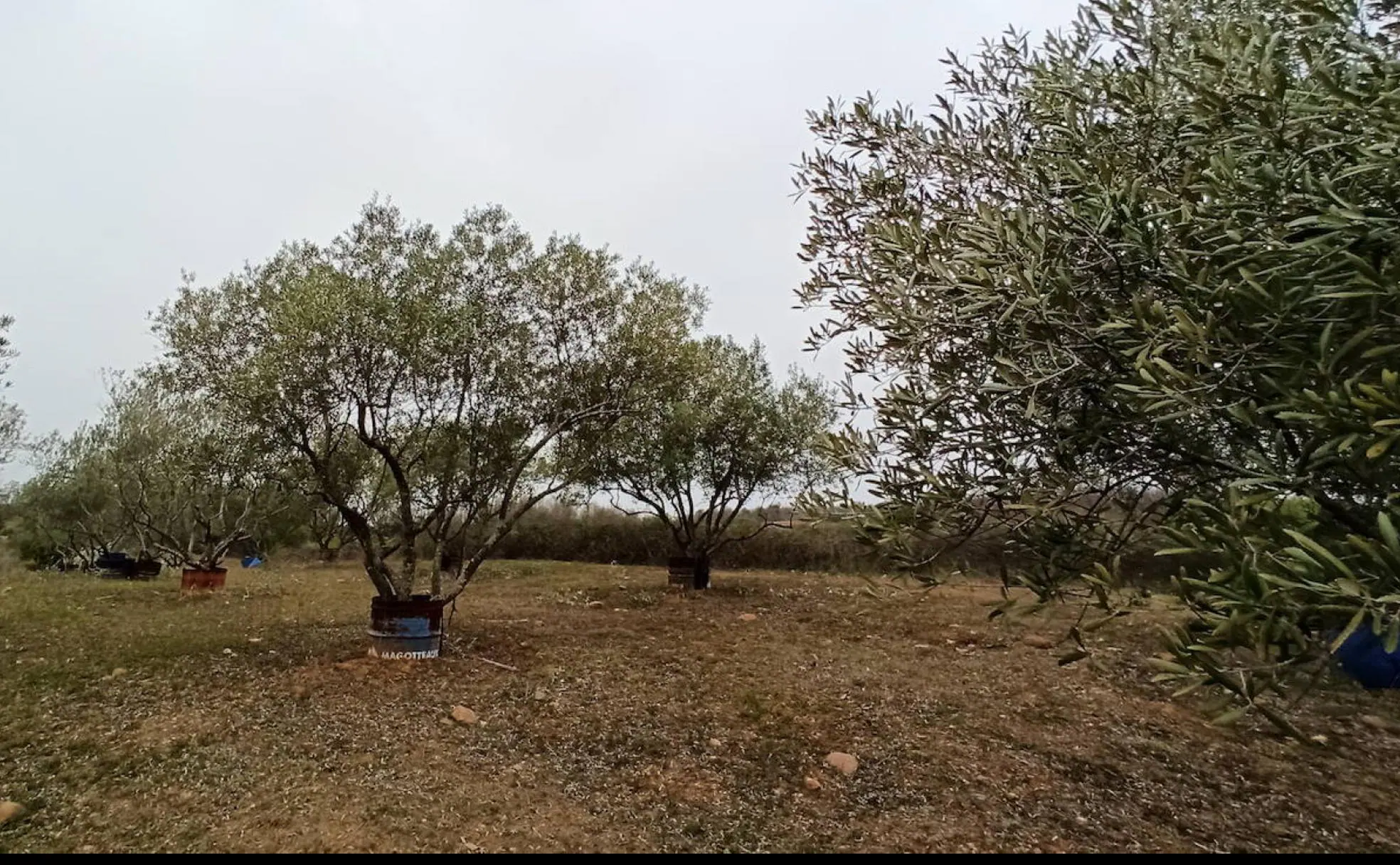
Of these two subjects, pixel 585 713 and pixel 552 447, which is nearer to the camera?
pixel 585 713

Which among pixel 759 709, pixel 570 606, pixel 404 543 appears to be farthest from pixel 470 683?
pixel 570 606

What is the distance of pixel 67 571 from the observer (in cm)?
2228

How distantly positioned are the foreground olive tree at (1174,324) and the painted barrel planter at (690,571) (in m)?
13.2

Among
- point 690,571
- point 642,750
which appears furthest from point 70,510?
point 642,750

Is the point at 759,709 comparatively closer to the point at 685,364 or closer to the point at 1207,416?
the point at 685,364

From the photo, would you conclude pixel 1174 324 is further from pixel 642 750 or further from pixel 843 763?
pixel 642 750

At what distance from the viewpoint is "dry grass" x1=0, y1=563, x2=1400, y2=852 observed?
185 inches

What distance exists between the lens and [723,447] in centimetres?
1631

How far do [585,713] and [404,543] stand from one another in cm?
397

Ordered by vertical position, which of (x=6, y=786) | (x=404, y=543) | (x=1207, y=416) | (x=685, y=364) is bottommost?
(x=6, y=786)

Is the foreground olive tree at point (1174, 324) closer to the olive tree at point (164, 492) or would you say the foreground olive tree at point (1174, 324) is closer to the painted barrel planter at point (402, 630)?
the painted barrel planter at point (402, 630)

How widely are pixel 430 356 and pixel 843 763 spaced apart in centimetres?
637

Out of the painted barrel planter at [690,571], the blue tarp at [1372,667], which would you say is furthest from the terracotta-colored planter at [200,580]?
the blue tarp at [1372,667]

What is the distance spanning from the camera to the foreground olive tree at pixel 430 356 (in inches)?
315
